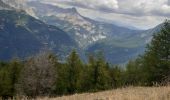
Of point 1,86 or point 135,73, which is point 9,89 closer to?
point 1,86

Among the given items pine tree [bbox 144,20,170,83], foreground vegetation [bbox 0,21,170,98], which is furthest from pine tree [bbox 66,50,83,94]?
pine tree [bbox 144,20,170,83]

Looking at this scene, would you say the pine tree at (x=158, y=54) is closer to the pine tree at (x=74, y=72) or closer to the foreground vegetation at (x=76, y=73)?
the foreground vegetation at (x=76, y=73)

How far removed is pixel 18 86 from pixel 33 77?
27.9 feet

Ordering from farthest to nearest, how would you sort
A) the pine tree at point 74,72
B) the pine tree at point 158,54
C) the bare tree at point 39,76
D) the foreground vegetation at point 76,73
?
the pine tree at point 74,72 < the foreground vegetation at point 76,73 < the bare tree at point 39,76 < the pine tree at point 158,54

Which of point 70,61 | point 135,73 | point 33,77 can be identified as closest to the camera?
point 33,77

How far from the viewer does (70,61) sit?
258 ft

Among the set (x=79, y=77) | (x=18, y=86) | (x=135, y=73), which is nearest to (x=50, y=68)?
(x=18, y=86)

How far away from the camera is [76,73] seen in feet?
263

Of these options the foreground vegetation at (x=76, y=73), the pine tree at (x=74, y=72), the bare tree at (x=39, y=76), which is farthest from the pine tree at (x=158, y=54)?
the bare tree at (x=39, y=76)

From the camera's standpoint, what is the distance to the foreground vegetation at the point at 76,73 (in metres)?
63.6

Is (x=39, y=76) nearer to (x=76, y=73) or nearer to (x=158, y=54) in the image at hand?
(x=76, y=73)

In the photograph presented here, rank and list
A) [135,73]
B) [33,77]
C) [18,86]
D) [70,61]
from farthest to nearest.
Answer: [135,73]
[70,61]
[18,86]
[33,77]

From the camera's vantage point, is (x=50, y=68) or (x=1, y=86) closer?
(x=50, y=68)

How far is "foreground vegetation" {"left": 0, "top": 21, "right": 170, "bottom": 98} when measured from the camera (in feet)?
209
